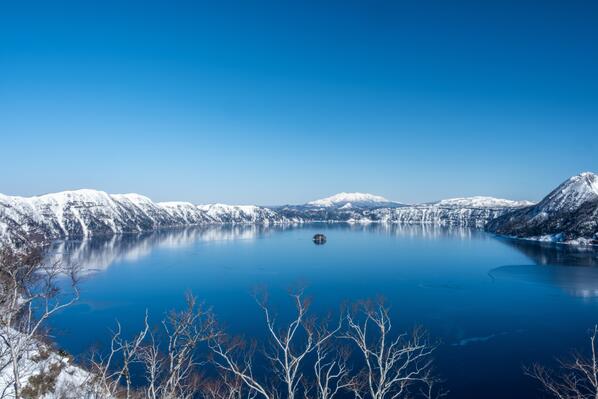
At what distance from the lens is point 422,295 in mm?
44250

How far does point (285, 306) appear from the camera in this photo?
38.5 meters

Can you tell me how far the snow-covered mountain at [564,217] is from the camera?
105812 millimetres

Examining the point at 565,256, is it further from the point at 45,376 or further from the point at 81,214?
the point at 81,214

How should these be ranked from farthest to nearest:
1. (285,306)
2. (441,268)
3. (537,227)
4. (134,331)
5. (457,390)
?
(537,227)
(441,268)
(285,306)
(134,331)
(457,390)

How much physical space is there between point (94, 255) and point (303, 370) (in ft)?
247

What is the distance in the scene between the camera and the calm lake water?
26656mm

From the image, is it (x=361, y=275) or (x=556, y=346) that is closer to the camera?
(x=556, y=346)

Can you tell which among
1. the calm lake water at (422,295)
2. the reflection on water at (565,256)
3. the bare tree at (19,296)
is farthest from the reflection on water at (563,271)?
the bare tree at (19,296)

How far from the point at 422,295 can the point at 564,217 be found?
10665 centimetres

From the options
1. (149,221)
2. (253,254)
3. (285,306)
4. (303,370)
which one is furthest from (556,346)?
(149,221)

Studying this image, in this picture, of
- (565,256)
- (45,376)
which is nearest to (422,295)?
(45,376)

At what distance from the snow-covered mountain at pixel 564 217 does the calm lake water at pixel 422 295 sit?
2764 cm

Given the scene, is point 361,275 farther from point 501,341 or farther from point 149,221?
point 149,221

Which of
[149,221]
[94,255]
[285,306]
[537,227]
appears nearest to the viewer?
[285,306]
